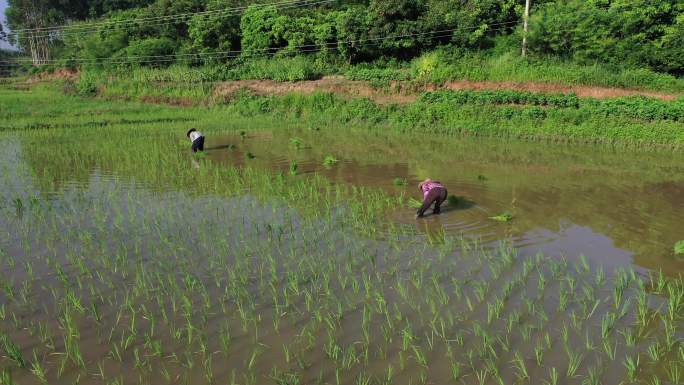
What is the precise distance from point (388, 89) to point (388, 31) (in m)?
4.29

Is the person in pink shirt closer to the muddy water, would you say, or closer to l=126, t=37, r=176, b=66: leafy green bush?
the muddy water

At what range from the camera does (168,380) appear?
11.0 ft

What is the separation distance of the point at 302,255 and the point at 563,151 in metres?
9.50

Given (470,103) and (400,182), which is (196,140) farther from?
(470,103)

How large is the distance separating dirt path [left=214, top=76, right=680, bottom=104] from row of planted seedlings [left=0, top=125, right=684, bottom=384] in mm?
12764

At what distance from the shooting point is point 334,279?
491 cm

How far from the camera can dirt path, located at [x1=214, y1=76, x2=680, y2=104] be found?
1602cm

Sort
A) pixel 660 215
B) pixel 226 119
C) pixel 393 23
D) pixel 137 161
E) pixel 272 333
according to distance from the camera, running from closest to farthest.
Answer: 1. pixel 272 333
2. pixel 660 215
3. pixel 137 161
4. pixel 226 119
5. pixel 393 23

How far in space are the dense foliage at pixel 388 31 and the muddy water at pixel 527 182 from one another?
7.56m

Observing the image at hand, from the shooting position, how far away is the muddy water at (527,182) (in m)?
6.14

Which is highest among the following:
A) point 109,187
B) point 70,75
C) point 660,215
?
point 70,75

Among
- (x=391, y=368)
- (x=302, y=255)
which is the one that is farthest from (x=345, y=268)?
(x=391, y=368)

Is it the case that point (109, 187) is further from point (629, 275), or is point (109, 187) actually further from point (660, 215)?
point (660, 215)

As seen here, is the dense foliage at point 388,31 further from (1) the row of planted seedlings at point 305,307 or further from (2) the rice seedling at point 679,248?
(1) the row of planted seedlings at point 305,307
